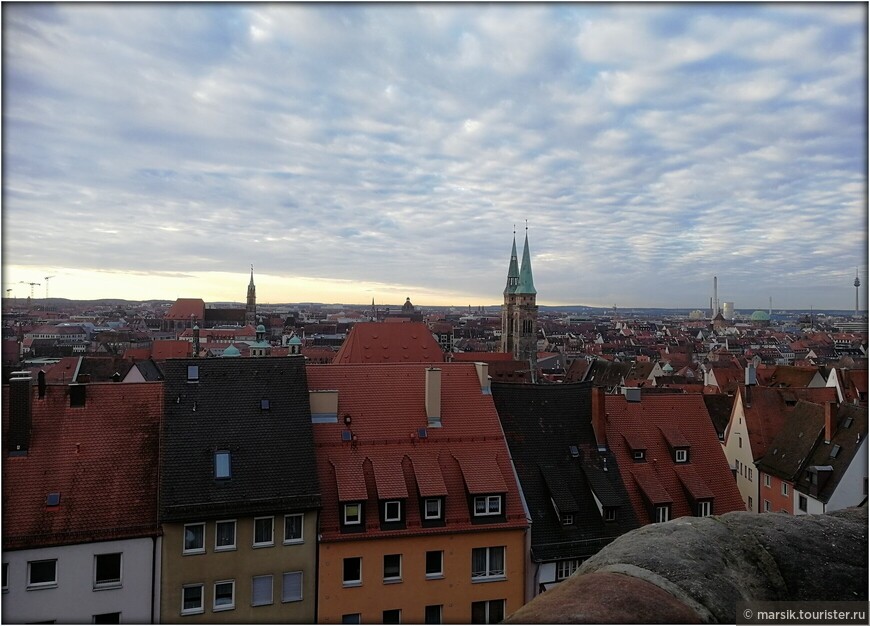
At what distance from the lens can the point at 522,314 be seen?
126938mm

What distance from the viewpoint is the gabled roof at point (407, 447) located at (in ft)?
68.7

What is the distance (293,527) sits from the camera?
19.7 m

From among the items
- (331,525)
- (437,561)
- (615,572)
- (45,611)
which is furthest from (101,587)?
(615,572)

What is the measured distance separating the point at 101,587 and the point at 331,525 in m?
6.66

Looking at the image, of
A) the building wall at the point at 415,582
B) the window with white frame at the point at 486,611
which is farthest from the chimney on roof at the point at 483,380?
the window with white frame at the point at 486,611

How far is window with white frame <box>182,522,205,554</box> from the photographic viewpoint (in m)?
18.6

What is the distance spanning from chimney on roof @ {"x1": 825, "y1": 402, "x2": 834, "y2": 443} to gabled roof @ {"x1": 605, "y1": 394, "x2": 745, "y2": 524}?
25.3ft

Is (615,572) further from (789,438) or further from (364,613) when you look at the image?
(789,438)

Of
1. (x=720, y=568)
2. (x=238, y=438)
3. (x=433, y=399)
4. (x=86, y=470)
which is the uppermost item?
(x=720, y=568)

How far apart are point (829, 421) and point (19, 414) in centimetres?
3468

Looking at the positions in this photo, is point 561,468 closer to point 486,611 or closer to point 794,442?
point 486,611

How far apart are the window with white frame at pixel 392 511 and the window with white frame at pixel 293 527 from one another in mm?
2714

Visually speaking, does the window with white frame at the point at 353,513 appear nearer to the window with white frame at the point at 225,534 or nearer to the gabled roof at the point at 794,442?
the window with white frame at the point at 225,534

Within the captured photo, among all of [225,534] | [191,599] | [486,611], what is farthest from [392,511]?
[191,599]
